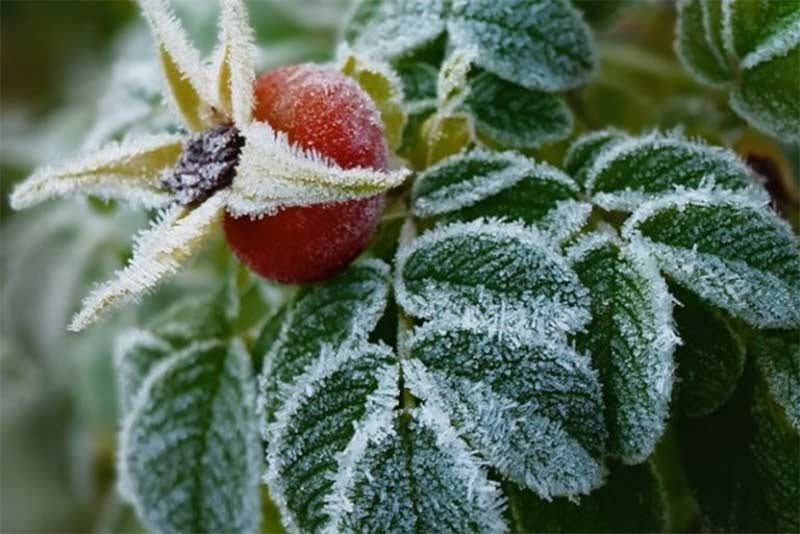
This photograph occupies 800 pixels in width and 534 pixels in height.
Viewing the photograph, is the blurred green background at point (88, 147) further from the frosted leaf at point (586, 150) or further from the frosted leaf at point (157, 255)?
the frosted leaf at point (157, 255)

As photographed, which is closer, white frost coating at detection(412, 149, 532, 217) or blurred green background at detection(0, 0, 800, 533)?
white frost coating at detection(412, 149, 532, 217)

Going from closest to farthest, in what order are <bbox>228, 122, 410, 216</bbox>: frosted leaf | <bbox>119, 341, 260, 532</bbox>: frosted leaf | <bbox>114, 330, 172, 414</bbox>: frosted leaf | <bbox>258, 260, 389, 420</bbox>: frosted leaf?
1. <bbox>228, 122, 410, 216</bbox>: frosted leaf
2. <bbox>258, 260, 389, 420</bbox>: frosted leaf
3. <bbox>119, 341, 260, 532</bbox>: frosted leaf
4. <bbox>114, 330, 172, 414</bbox>: frosted leaf

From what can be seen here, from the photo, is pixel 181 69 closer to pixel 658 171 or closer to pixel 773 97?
pixel 658 171

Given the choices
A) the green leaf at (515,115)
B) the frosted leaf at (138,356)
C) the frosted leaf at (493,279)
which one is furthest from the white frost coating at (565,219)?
the frosted leaf at (138,356)

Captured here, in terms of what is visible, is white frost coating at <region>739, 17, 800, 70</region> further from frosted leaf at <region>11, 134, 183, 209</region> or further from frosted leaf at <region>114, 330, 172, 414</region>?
frosted leaf at <region>114, 330, 172, 414</region>

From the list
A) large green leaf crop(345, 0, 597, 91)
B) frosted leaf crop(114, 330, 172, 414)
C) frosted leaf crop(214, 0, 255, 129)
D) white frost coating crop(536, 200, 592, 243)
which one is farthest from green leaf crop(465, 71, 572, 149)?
frosted leaf crop(114, 330, 172, 414)

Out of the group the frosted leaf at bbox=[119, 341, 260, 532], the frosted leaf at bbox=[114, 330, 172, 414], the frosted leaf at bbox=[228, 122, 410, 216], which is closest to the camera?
the frosted leaf at bbox=[228, 122, 410, 216]

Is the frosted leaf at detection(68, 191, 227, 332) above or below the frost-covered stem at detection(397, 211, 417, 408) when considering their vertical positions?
above

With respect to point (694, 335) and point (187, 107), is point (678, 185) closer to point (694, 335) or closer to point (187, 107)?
point (694, 335)

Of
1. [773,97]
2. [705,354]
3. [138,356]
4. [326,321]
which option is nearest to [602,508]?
[705,354]
